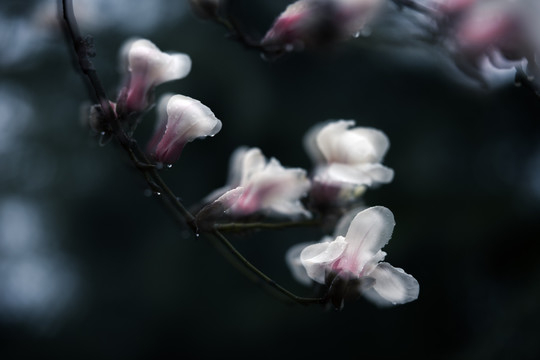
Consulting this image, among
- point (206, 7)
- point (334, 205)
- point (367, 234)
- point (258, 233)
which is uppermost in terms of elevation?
point (206, 7)

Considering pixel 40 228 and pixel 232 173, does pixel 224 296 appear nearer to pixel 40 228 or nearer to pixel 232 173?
pixel 40 228

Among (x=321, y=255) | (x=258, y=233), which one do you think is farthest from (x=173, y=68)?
(x=258, y=233)

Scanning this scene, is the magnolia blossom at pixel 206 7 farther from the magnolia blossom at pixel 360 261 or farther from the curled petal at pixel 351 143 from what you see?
the magnolia blossom at pixel 360 261

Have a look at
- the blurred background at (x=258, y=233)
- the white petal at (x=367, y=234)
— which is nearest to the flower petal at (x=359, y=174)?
the white petal at (x=367, y=234)

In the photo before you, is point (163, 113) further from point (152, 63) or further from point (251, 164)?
point (251, 164)

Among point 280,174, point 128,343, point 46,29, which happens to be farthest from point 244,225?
point 128,343

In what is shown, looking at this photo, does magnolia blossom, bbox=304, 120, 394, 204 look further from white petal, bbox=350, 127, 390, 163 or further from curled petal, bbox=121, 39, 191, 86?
curled petal, bbox=121, 39, 191, 86

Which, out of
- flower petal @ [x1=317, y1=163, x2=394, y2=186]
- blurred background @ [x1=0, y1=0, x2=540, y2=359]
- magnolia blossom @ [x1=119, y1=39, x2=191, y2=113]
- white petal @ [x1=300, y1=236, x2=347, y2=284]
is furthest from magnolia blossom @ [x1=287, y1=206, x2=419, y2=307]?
blurred background @ [x1=0, y1=0, x2=540, y2=359]

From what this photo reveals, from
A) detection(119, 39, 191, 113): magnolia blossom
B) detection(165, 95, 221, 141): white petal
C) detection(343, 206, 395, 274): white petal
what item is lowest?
detection(343, 206, 395, 274): white petal
